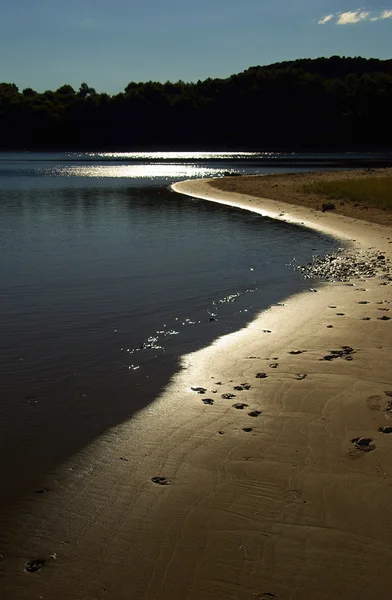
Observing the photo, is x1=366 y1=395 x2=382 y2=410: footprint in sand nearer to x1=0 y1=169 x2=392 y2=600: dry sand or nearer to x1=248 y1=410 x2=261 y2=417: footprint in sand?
x1=0 y1=169 x2=392 y2=600: dry sand

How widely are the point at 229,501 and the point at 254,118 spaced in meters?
187

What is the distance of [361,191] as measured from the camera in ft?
128

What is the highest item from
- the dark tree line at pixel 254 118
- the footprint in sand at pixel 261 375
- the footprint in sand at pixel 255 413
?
the dark tree line at pixel 254 118

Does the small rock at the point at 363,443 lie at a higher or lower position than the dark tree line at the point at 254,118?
lower

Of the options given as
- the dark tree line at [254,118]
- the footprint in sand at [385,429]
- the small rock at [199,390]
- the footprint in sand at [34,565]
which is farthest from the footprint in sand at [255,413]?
the dark tree line at [254,118]

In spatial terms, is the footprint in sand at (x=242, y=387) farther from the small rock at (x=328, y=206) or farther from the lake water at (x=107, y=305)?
the small rock at (x=328, y=206)

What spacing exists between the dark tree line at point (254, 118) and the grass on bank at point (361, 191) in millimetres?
129894

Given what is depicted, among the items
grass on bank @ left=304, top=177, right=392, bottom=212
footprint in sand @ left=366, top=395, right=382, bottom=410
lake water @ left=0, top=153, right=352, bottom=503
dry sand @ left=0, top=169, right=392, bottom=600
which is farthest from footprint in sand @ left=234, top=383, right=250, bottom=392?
grass on bank @ left=304, top=177, right=392, bottom=212

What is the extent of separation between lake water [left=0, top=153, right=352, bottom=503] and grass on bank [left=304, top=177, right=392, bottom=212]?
6521mm

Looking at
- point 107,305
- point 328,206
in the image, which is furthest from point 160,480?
point 328,206

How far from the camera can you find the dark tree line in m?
171

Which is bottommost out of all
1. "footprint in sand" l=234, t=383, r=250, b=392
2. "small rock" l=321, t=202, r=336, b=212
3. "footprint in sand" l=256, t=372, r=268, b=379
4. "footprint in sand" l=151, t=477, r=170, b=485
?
"small rock" l=321, t=202, r=336, b=212

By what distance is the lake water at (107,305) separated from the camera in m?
8.48

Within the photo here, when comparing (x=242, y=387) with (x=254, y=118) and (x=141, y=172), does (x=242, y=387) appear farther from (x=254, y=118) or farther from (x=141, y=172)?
(x=254, y=118)
